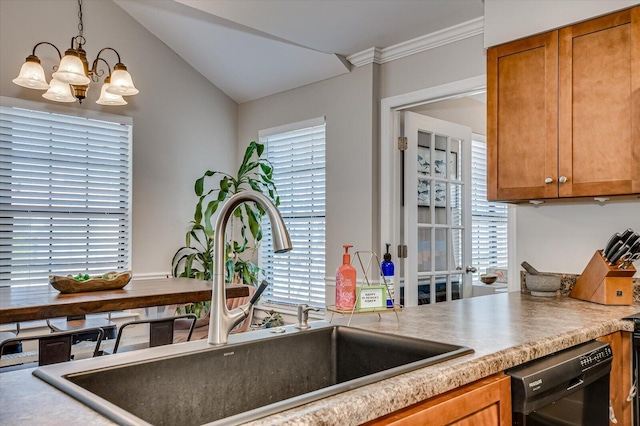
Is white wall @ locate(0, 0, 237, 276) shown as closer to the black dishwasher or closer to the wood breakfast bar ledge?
the wood breakfast bar ledge

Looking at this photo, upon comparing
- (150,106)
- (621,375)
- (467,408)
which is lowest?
(621,375)

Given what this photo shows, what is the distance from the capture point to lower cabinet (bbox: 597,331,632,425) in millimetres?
1834

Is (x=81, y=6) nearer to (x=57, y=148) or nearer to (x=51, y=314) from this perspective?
(x=57, y=148)

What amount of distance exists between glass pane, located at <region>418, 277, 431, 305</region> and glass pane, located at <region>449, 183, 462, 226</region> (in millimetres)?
562

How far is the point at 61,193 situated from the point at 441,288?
9.64 feet

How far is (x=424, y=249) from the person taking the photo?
378cm

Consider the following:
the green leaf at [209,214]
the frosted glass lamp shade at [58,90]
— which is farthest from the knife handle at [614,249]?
the green leaf at [209,214]

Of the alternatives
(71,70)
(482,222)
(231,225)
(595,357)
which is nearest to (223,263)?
(595,357)

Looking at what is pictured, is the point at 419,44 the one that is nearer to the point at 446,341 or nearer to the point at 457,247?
the point at 457,247

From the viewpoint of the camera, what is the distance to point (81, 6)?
3795 mm

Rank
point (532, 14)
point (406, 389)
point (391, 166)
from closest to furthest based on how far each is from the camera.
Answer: point (406, 389) < point (532, 14) < point (391, 166)

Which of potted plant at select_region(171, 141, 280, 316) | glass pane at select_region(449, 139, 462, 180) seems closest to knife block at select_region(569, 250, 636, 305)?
glass pane at select_region(449, 139, 462, 180)

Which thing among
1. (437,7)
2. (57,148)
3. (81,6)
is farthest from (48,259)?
(437,7)

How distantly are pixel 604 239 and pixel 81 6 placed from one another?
3.81 m
